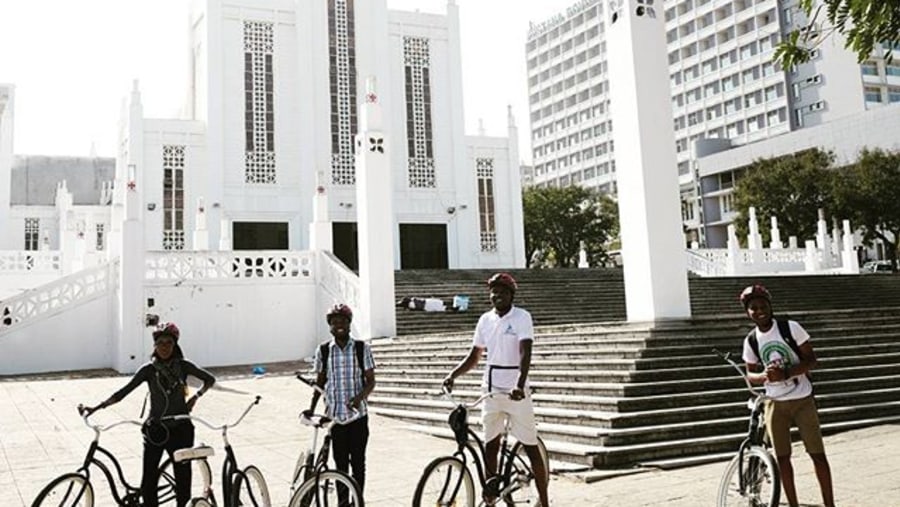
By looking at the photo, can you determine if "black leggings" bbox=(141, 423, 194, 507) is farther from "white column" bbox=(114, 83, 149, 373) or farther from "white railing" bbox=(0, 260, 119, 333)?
"white railing" bbox=(0, 260, 119, 333)

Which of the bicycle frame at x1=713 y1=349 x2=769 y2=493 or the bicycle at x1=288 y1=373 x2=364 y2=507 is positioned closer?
the bicycle at x1=288 y1=373 x2=364 y2=507

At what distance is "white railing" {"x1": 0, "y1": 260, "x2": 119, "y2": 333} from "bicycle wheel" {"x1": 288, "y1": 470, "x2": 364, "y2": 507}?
54.8 feet

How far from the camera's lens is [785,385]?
4816mm

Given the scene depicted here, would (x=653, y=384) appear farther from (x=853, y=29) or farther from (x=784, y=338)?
(x=853, y=29)

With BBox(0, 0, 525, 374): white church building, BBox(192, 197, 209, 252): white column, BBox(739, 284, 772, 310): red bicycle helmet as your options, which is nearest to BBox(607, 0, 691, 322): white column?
BBox(739, 284, 772, 310): red bicycle helmet

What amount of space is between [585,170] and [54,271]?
222ft

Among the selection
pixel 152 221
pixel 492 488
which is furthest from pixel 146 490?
pixel 152 221

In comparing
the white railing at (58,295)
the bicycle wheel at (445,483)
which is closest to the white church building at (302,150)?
the white railing at (58,295)

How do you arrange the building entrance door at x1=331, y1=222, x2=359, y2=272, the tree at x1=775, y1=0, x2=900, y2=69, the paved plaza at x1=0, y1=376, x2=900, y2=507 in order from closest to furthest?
1. the tree at x1=775, y1=0, x2=900, y2=69
2. the paved plaza at x1=0, y1=376, x2=900, y2=507
3. the building entrance door at x1=331, y1=222, x2=359, y2=272

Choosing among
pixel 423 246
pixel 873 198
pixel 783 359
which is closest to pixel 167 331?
pixel 783 359

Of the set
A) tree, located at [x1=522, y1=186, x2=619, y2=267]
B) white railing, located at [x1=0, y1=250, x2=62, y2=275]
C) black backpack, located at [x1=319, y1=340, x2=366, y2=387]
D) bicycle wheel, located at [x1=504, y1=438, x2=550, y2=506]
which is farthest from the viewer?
tree, located at [x1=522, y1=186, x2=619, y2=267]

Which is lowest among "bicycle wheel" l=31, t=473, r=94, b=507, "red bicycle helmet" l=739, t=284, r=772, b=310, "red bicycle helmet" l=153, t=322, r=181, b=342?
"bicycle wheel" l=31, t=473, r=94, b=507

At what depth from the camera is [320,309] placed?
68.0 feet

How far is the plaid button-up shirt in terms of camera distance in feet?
16.9
